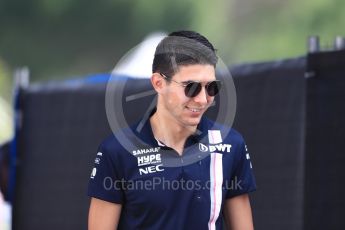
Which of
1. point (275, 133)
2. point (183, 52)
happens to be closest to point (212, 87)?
point (183, 52)

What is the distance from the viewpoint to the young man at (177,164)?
496 cm

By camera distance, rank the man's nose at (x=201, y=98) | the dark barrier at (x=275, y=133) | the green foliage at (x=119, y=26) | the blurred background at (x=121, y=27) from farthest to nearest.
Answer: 1. the green foliage at (x=119, y=26)
2. the blurred background at (x=121, y=27)
3. the dark barrier at (x=275, y=133)
4. the man's nose at (x=201, y=98)

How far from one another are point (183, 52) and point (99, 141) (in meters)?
4.18

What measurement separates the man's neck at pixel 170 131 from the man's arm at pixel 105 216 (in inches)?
16.3

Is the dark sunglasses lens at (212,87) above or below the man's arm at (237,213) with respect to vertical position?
above

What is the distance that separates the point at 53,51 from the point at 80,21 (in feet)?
8.43

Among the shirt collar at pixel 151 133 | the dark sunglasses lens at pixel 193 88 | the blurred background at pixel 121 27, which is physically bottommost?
the shirt collar at pixel 151 133

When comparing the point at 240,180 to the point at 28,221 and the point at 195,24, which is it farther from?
the point at 195,24

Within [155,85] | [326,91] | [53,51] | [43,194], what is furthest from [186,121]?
[53,51]

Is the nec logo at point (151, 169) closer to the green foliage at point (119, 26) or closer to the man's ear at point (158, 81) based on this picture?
the man's ear at point (158, 81)

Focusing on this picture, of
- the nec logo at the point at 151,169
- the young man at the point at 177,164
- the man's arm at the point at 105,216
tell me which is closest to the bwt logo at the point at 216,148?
the young man at the point at 177,164

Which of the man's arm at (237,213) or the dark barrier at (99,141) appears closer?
the man's arm at (237,213)

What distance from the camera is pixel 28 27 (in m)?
38.2

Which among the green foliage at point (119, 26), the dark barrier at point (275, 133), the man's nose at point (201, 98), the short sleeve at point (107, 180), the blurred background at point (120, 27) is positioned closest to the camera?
the man's nose at point (201, 98)
